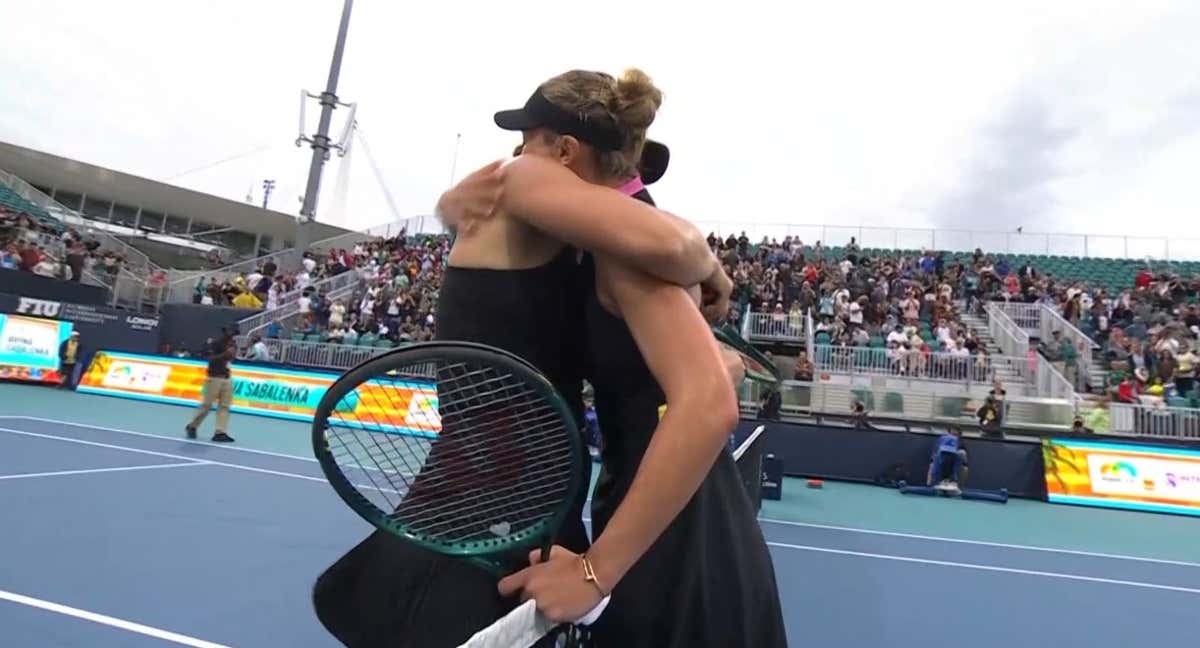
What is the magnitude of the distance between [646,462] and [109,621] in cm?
378

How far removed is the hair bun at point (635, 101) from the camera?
1.29 metres

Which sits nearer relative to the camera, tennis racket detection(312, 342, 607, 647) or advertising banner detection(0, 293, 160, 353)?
tennis racket detection(312, 342, 607, 647)

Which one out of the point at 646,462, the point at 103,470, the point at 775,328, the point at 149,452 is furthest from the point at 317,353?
the point at 646,462

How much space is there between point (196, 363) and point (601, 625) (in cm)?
1724

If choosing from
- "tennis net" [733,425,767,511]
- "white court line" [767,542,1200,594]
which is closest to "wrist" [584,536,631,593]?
"tennis net" [733,425,767,511]

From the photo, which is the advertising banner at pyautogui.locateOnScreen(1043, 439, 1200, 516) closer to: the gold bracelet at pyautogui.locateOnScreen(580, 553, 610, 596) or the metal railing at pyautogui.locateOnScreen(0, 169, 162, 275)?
the gold bracelet at pyautogui.locateOnScreen(580, 553, 610, 596)

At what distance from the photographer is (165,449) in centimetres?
960

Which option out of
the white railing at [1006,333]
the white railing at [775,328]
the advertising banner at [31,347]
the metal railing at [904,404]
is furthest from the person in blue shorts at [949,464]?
the advertising banner at [31,347]

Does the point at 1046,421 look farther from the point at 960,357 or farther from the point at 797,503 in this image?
the point at 797,503

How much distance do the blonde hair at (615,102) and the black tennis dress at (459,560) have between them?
193mm

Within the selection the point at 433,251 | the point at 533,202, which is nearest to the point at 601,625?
the point at 533,202

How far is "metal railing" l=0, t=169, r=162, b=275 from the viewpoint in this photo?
2550cm

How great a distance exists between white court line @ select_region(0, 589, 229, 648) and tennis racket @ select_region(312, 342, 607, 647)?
2802 mm

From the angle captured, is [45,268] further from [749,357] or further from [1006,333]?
[1006,333]
